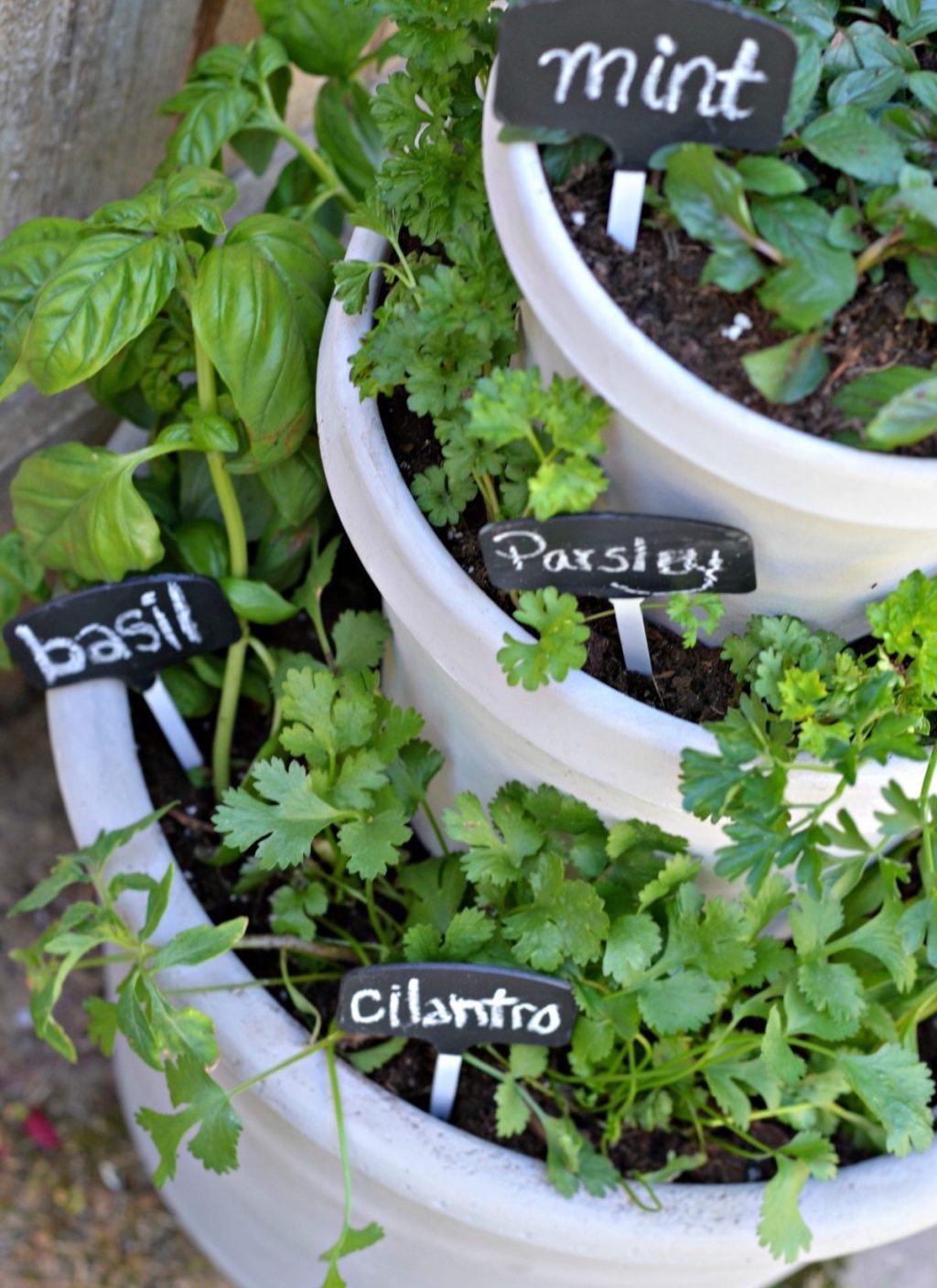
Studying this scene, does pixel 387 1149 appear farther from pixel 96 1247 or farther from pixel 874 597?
pixel 96 1247

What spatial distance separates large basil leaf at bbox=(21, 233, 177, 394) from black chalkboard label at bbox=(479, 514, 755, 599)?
1.00 feet

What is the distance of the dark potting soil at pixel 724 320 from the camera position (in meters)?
0.68

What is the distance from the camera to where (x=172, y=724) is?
3.71 feet

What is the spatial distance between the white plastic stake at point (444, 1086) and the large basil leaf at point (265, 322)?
46 cm

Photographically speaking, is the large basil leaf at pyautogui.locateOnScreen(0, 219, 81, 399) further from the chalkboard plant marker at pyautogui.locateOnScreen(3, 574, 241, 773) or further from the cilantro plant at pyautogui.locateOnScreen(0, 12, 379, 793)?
the chalkboard plant marker at pyautogui.locateOnScreen(3, 574, 241, 773)

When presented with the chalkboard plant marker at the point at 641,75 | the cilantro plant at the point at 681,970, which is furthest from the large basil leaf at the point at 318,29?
the cilantro plant at the point at 681,970

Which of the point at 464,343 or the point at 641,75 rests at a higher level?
the point at 641,75

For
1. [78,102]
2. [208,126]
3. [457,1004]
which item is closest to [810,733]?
[457,1004]

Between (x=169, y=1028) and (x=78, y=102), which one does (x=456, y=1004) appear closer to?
(x=169, y=1028)

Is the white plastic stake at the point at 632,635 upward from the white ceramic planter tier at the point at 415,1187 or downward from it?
upward

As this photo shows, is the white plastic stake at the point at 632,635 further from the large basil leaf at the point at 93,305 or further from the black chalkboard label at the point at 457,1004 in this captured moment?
the large basil leaf at the point at 93,305

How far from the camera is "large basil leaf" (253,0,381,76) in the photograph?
3.33ft

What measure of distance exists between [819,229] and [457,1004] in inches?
21.4

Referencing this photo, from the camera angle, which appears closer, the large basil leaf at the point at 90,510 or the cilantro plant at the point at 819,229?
the cilantro plant at the point at 819,229
